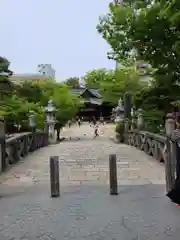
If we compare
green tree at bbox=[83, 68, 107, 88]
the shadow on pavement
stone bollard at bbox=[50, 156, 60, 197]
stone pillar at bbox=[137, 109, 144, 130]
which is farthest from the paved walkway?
green tree at bbox=[83, 68, 107, 88]

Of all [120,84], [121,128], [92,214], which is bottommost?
[92,214]

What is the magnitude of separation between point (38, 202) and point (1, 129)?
3.18 metres

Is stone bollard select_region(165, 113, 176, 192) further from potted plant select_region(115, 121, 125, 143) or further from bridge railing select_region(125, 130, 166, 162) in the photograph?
potted plant select_region(115, 121, 125, 143)

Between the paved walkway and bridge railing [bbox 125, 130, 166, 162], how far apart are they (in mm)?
1345

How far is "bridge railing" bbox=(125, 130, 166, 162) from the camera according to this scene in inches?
439

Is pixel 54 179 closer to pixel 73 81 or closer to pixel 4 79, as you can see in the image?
pixel 4 79

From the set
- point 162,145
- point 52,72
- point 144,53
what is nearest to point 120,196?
point 162,145

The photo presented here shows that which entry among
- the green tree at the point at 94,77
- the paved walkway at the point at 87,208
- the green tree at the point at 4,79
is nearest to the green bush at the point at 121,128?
the green tree at the point at 4,79

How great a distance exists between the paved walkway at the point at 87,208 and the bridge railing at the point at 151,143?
135 centimetres

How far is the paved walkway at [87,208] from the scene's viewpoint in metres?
4.89

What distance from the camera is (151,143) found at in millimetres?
13305

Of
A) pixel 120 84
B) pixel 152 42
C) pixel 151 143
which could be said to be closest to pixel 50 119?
pixel 152 42

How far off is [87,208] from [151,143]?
24.7 feet

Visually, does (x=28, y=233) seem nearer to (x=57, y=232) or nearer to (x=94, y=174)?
(x=57, y=232)
